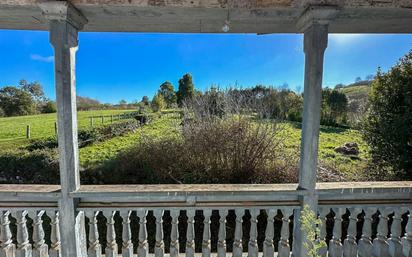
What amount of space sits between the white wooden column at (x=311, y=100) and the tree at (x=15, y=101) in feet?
28.0

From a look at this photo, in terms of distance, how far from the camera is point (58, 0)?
1.73 meters

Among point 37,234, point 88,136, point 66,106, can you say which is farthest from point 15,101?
point 66,106

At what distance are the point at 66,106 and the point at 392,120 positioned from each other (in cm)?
538

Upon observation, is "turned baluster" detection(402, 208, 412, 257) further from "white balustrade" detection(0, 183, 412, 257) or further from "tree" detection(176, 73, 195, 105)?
"tree" detection(176, 73, 195, 105)

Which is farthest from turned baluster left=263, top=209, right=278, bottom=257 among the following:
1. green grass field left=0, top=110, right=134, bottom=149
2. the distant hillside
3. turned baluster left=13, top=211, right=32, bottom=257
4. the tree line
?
green grass field left=0, top=110, right=134, bottom=149

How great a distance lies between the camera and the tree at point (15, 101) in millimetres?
7374

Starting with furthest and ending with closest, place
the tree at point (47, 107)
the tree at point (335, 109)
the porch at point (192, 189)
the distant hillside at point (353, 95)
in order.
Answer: the tree at point (335, 109) → the tree at point (47, 107) → the distant hillside at point (353, 95) → the porch at point (192, 189)

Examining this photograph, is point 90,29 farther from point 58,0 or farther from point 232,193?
point 232,193

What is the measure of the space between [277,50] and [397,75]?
240 cm

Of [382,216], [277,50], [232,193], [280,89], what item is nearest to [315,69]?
[232,193]

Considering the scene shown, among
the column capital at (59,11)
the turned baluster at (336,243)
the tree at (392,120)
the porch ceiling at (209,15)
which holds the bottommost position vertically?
the turned baluster at (336,243)

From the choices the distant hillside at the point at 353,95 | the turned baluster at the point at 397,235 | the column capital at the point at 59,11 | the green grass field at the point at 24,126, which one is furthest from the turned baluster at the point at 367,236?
the green grass field at the point at 24,126

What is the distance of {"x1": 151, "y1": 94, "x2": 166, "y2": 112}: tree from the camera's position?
6.25m

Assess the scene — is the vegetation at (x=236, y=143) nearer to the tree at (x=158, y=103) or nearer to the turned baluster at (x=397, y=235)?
the tree at (x=158, y=103)
